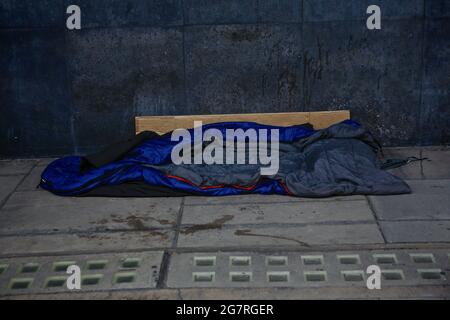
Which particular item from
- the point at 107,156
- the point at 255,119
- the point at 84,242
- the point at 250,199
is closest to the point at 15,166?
the point at 107,156

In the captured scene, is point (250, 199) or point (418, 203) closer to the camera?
point (418, 203)

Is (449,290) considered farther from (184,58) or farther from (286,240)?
(184,58)

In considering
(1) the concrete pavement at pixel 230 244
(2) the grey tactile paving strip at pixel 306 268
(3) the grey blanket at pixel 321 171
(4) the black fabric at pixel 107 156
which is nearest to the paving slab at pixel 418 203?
(1) the concrete pavement at pixel 230 244

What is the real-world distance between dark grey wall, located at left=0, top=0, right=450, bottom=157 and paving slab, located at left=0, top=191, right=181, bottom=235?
1.24 metres

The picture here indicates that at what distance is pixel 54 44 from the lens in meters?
6.31

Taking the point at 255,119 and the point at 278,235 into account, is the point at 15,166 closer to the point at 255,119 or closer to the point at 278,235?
the point at 255,119

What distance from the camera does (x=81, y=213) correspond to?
512 cm

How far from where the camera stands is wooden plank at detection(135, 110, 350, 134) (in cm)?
641

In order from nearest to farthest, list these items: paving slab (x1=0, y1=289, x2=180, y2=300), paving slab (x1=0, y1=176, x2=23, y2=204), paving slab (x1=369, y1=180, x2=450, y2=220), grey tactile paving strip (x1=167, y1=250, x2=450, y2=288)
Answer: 1. paving slab (x1=0, y1=289, x2=180, y2=300)
2. grey tactile paving strip (x1=167, y1=250, x2=450, y2=288)
3. paving slab (x1=369, y1=180, x2=450, y2=220)
4. paving slab (x1=0, y1=176, x2=23, y2=204)

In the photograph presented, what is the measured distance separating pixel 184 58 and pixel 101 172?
5.03ft

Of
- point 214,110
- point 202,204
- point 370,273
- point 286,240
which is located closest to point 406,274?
point 370,273

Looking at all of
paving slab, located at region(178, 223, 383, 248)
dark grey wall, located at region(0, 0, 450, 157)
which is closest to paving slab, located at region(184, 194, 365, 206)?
paving slab, located at region(178, 223, 383, 248)

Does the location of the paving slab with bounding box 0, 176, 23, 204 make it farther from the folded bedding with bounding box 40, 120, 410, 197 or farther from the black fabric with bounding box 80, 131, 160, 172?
the black fabric with bounding box 80, 131, 160, 172

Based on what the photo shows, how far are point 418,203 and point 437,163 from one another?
109 centimetres
